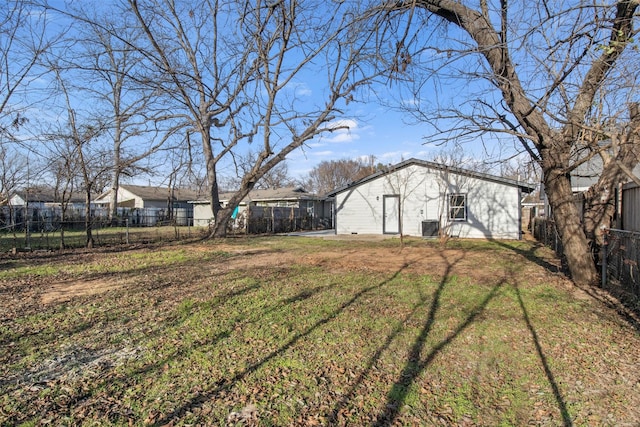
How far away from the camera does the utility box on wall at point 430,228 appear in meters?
16.9

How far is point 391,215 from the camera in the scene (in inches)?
724

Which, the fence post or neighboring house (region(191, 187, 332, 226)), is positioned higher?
neighboring house (region(191, 187, 332, 226))

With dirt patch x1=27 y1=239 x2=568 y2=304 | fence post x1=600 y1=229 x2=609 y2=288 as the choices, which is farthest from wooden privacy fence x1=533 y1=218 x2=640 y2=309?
dirt patch x1=27 y1=239 x2=568 y2=304

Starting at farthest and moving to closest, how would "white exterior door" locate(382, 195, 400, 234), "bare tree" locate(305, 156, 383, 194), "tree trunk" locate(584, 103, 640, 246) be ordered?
"bare tree" locate(305, 156, 383, 194), "white exterior door" locate(382, 195, 400, 234), "tree trunk" locate(584, 103, 640, 246)

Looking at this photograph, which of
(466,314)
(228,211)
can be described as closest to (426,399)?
(466,314)

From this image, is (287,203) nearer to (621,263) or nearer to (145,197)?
(145,197)

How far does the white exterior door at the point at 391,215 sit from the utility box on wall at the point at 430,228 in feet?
4.69

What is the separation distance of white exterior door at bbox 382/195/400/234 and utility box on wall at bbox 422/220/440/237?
1.43 meters

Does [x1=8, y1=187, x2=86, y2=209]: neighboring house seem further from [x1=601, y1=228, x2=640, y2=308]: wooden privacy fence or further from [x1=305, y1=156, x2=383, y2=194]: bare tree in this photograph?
[x1=305, y1=156, x2=383, y2=194]: bare tree

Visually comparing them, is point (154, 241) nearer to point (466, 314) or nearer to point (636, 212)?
point (466, 314)

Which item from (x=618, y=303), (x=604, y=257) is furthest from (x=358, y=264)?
(x=618, y=303)

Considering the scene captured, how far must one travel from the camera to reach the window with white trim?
16.8 metres

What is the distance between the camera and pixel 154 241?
49.2ft

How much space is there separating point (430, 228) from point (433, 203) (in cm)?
121
